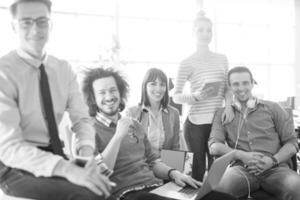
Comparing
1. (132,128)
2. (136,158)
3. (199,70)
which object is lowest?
(136,158)

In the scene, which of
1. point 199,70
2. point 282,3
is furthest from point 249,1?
point 199,70

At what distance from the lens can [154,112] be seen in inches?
107

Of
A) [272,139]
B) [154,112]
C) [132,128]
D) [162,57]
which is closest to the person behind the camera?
[132,128]

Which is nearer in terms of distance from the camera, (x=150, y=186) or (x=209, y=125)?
(x=150, y=186)

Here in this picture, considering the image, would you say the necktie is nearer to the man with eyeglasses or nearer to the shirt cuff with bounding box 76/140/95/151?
the man with eyeglasses

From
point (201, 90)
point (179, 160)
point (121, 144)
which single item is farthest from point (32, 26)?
point (201, 90)

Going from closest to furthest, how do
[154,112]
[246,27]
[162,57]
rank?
[154,112] < [162,57] < [246,27]

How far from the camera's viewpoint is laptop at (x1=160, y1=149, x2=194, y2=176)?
7.59 ft

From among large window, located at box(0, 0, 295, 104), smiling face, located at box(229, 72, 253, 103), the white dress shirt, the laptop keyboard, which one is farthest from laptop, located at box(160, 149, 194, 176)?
large window, located at box(0, 0, 295, 104)

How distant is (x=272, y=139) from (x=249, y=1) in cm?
527

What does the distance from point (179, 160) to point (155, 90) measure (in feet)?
2.10

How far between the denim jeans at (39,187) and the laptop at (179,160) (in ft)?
3.61

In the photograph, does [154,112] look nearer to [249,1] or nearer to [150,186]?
[150,186]

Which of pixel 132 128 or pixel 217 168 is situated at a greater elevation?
pixel 132 128
